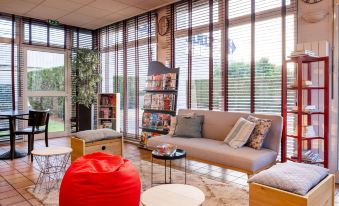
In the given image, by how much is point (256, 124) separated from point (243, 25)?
1.82 meters

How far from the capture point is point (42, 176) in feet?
12.4

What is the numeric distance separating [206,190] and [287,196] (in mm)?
1367

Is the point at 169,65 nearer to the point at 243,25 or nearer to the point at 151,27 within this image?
the point at 151,27

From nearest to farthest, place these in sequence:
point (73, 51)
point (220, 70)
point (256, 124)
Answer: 1. point (256, 124)
2. point (220, 70)
3. point (73, 51)

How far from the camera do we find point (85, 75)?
7.03 m

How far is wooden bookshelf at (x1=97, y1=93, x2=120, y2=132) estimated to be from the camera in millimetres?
6465

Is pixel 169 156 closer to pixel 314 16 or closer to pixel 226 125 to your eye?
pixel 226 125

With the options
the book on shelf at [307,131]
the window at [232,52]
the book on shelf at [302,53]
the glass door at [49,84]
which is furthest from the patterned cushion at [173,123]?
the glass door at [49,84]

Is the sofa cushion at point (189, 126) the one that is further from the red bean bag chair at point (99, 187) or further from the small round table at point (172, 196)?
the red bean bag chair at point (99, 187)

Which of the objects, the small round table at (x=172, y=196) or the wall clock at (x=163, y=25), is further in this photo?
the wall clock at (x=163, y=25)

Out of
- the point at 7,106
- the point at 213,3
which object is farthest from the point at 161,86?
the point at 7,106

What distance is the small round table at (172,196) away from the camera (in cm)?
187

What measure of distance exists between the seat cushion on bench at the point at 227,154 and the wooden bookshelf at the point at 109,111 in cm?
273

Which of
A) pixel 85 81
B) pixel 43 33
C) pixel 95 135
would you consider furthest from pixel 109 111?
pixel 43 33
